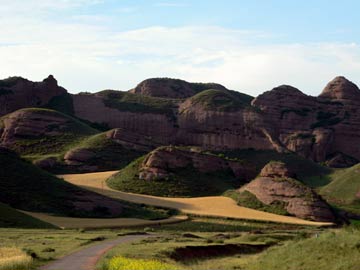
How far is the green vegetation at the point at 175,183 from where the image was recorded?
102 metres

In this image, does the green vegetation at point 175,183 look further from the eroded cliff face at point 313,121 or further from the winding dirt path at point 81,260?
the eroded cliff face at point 313,121

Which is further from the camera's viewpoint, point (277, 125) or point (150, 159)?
point (277, 125)

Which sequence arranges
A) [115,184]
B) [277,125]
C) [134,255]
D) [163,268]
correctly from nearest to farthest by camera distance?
[163,268] < [134,255] < [115,184] < [277,125]

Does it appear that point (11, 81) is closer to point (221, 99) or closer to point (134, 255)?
point (221, 99)

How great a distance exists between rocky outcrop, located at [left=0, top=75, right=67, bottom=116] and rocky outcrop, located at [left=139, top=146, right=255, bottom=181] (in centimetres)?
5722

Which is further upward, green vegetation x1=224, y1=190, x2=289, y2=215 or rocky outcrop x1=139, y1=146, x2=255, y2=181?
rocky outcrop x1=139, y1=146, x2=255, y2=181

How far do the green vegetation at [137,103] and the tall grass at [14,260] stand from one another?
5244 inches

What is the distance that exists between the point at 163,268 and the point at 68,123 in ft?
392

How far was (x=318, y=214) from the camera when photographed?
8638 cm

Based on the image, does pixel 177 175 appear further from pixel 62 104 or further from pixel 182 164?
pixel 62 104

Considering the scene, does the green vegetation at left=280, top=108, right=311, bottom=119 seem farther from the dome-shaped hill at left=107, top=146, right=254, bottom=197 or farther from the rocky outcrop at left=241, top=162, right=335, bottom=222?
the rocky outcrop at left=241, top=162, right=335, bottom=222

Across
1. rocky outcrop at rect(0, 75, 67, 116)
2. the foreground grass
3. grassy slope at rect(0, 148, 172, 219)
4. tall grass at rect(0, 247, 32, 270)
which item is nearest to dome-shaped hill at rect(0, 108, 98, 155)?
rocky outcrop at rect(0, 75, 67, 116)

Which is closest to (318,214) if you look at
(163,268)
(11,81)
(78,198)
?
(78,198)

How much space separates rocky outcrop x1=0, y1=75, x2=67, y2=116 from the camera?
158500mm
